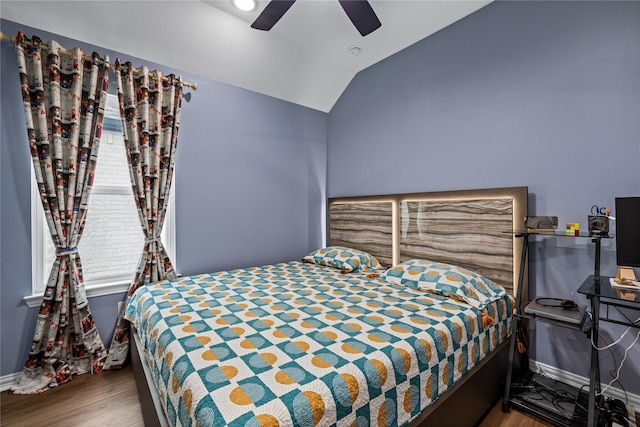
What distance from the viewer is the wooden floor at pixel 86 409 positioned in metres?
→ 1.64

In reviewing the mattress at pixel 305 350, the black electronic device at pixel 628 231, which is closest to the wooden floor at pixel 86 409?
the mattress at pixel 305 350

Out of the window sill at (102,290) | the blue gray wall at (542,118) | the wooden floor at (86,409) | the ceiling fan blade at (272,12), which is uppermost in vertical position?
the ceiling fan blade at (272,12)

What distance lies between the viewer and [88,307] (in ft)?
7.04

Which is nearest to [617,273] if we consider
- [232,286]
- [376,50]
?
[232,286]

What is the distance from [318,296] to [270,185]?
5.58 ft

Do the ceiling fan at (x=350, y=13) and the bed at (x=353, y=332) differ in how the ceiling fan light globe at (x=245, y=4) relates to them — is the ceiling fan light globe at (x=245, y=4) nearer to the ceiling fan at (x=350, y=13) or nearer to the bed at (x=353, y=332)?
the ceiling fan at (x=350, y=13)

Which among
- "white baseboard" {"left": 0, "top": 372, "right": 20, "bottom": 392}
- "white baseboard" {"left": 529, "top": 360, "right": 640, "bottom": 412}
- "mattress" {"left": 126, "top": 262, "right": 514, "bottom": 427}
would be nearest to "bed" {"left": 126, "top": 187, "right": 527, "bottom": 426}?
"mattress" {"left": 126, "top": 262, "right": 514, "bottom": 427}

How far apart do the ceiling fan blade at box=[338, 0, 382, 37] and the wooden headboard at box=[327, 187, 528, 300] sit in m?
1.45

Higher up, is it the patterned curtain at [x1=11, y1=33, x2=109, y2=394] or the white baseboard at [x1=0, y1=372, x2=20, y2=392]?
the patterned curtain at [x1=11, y1=33, x2=109, y2=394]

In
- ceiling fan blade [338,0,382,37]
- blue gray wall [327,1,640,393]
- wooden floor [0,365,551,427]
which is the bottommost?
wooden floor [0,365,551,427]

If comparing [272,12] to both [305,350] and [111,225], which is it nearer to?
[305,350]

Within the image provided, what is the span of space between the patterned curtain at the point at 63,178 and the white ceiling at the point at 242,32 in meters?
0.25

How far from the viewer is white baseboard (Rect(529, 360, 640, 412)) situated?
1.69m

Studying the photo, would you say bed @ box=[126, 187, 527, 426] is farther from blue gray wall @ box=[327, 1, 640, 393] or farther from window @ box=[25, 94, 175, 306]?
window @ box=[25, 94, 175, 306]
